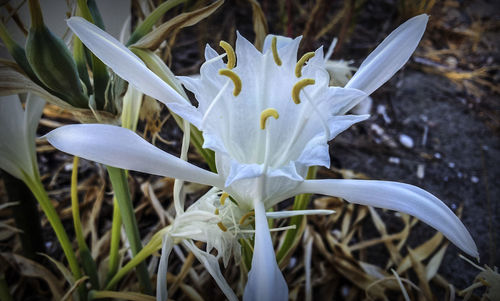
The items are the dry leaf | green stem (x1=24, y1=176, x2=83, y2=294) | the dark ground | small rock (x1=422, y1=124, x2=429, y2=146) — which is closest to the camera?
the dry leaf

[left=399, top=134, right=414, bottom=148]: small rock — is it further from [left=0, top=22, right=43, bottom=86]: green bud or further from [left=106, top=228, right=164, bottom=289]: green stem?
[left=0, top=22, right=43, bottom=86]: green bud

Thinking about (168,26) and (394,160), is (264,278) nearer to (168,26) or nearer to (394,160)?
(168,26)

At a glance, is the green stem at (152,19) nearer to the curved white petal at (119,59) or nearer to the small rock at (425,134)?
the curved white petal at (119,59)

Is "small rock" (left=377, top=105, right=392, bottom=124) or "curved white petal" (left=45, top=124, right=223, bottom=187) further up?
"curved white petal" (left=45, top=124, right=223, bottom=187)

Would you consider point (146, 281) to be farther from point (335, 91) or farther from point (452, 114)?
point (452, 114)

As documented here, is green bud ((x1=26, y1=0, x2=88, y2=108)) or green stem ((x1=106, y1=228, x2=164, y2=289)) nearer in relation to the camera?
green bud ((x1=26, y1=0, x2=88, y2=108))

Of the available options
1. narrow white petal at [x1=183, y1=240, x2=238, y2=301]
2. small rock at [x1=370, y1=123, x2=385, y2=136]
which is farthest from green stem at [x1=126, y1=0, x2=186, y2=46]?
small rock at [x1=370, y1=123, x2=385, y2=136]

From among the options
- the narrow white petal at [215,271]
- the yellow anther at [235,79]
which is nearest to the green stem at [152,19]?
the yellow anther at [235,79]

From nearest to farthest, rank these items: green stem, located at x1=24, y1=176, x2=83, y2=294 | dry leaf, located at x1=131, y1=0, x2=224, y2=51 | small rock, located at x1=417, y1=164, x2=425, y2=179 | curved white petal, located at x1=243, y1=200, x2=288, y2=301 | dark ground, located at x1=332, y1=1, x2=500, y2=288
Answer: curved white petal, located at x1=243, y1=200, x2=288, y2=301
dry leaf, located at x1=131, y1=0, x2=224, y2=51
green stem, located at x1=24, y1=176, x2=83, y2=294
dark ground, located at x1=332, y1=1, x2=500, y2=288
small rock, located at x1=417, y1=164, x2=425, y2=179
